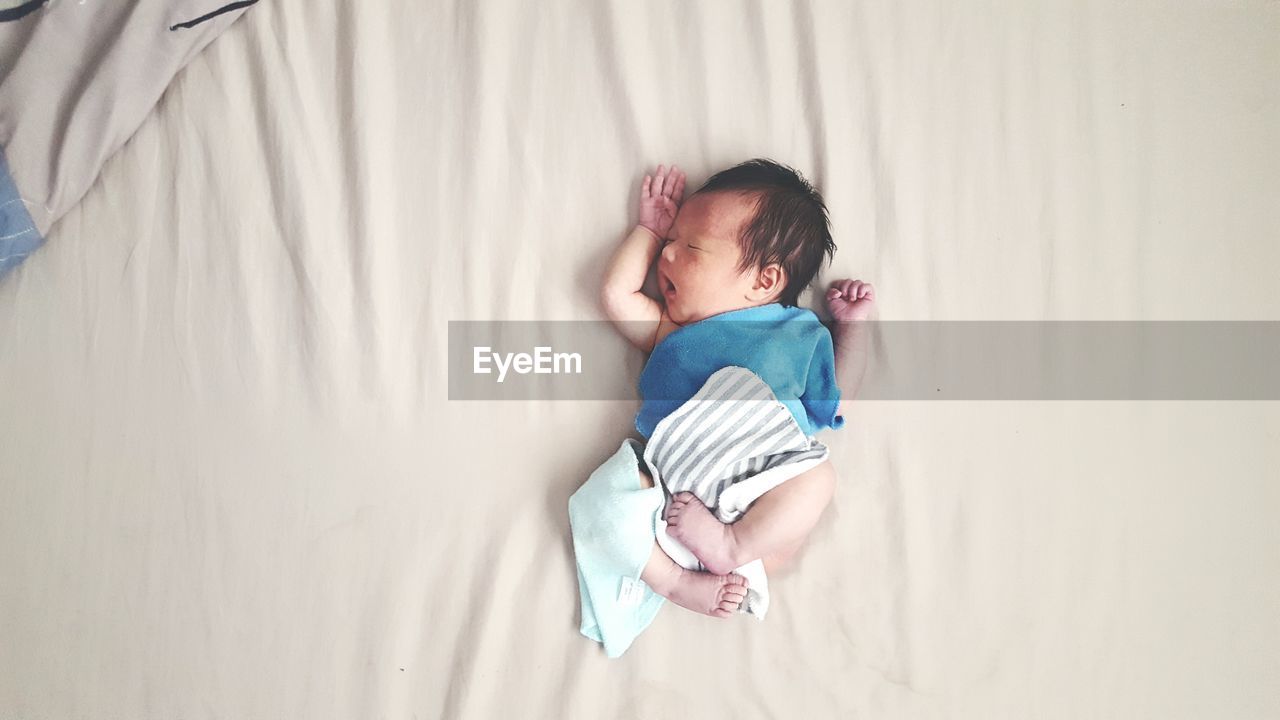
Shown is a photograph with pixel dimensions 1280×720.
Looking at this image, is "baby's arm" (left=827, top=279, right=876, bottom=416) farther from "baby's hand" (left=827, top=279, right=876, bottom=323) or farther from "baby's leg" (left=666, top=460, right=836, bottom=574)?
"baby's leg" (left=666, top=460, right=836, bottom=574)

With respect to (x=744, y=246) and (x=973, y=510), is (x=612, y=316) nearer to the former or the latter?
(x=744, y=246)

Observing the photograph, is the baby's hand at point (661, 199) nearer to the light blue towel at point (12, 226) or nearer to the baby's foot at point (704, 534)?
the baby's foot at point (704, 534)

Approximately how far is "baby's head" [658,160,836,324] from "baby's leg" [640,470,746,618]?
0.80 ft

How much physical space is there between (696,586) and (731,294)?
13.5 inches

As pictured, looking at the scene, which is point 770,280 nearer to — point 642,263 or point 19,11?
point 642,263

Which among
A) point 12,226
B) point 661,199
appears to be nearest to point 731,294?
point 661,199

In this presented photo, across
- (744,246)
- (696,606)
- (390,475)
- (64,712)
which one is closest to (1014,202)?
(744,246)

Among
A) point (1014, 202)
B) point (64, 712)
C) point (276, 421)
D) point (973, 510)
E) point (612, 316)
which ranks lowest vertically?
point (64, 712)

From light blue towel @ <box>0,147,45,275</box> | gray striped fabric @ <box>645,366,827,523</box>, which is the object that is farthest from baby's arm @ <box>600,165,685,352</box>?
light blue towel @ <box>0,147,45,275</box>

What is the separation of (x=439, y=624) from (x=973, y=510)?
26.0 inches

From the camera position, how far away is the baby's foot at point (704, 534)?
1.00 metres

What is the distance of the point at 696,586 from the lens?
102 cm

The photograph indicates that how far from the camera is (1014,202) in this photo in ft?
3.72

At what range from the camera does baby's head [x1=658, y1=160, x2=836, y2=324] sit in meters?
1.03
